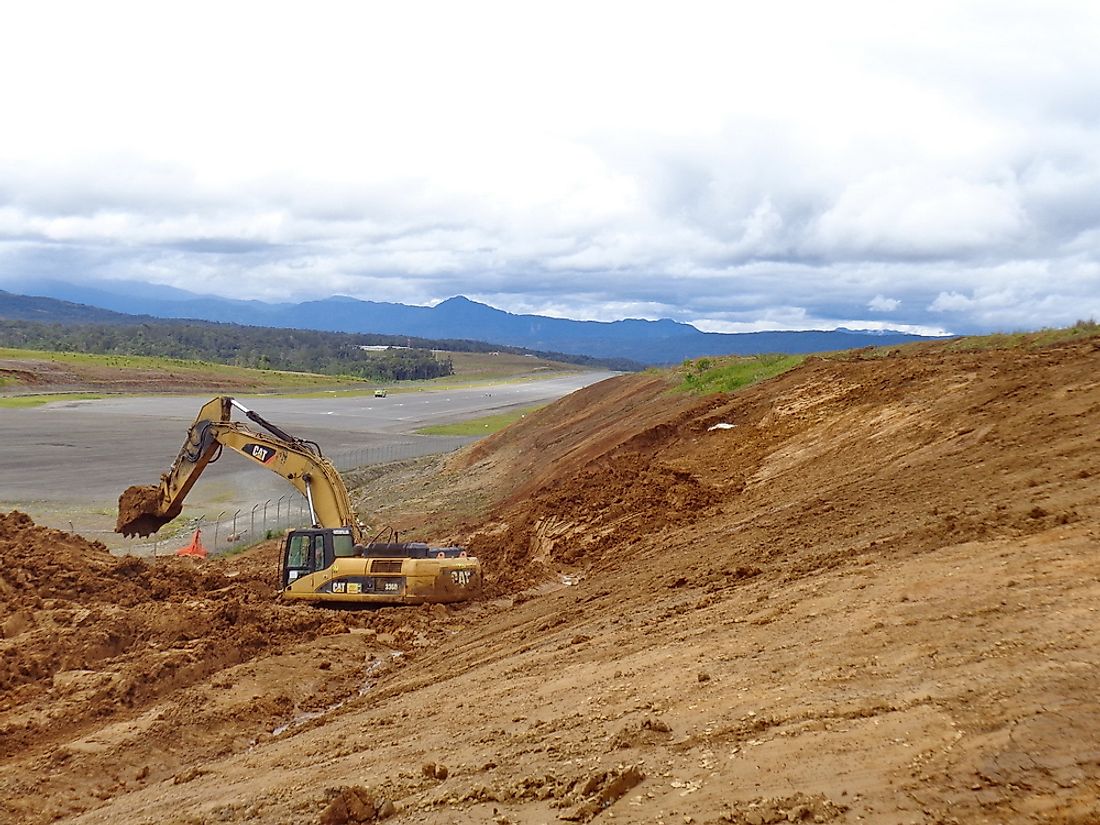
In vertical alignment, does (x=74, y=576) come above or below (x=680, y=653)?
below

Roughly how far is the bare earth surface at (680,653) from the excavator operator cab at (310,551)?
1047 mm

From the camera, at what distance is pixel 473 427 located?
242 ft

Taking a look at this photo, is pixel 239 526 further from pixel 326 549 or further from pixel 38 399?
pixel 38 399

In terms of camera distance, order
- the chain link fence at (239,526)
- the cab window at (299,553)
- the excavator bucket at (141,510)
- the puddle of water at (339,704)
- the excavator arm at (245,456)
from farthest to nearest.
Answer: the chain link fence at (239,526) → the excavator bucket at (141,510) → the excavator arm at (245,456) → the cab window at (299,553) → the puddle of water at (339,704)

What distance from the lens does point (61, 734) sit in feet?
42.8

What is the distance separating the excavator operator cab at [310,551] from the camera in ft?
63.5

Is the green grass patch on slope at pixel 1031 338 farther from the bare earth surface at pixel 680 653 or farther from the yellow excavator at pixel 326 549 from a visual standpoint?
the yellow excavator at pixel 326 549

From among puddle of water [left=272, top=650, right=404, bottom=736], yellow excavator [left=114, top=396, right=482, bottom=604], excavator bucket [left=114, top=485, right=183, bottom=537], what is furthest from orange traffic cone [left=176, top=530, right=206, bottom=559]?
puddle of water [left=272, top=650, right=404, bottom=736]

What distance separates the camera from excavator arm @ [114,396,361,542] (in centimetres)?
2088

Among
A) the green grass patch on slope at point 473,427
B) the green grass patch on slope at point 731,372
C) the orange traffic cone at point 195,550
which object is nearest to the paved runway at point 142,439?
the green grass patch on slope at point 473,427

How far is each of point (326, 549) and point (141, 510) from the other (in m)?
5.54

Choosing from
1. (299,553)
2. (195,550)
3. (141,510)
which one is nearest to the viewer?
(299,553)

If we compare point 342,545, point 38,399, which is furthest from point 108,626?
point 38,399

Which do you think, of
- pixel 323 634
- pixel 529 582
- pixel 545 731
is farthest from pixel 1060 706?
pixel 529 582
